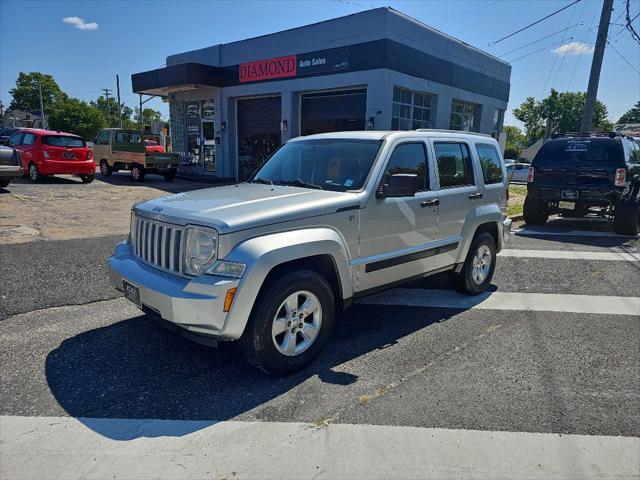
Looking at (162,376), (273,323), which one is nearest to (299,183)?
(273,323)

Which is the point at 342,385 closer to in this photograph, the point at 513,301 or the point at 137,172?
the point at 513,301

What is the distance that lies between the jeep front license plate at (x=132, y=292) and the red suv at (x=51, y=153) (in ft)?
46.7

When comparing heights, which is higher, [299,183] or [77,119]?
[77,119]

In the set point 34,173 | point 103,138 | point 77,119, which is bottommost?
point 34,173

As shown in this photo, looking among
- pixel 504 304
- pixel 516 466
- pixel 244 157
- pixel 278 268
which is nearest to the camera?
pixel 516 466

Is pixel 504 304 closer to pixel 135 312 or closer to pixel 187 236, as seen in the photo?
pixel 187 236

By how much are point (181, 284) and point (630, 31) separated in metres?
20.4

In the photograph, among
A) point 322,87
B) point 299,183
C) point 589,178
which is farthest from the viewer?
point 322,87

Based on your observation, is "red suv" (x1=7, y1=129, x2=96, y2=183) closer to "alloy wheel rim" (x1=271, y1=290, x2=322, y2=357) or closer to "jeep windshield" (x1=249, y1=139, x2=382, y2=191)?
"jeep windshield" (x1=249, y1=139, x2=382, y2=191)

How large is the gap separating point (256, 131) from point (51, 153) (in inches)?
328

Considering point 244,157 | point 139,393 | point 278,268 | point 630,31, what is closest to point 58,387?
point 139,393

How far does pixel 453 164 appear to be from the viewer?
5.10m

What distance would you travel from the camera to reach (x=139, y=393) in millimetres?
3240

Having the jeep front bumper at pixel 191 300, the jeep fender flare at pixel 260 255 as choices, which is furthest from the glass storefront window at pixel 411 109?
the jeep front bumper at pixel 191 300
